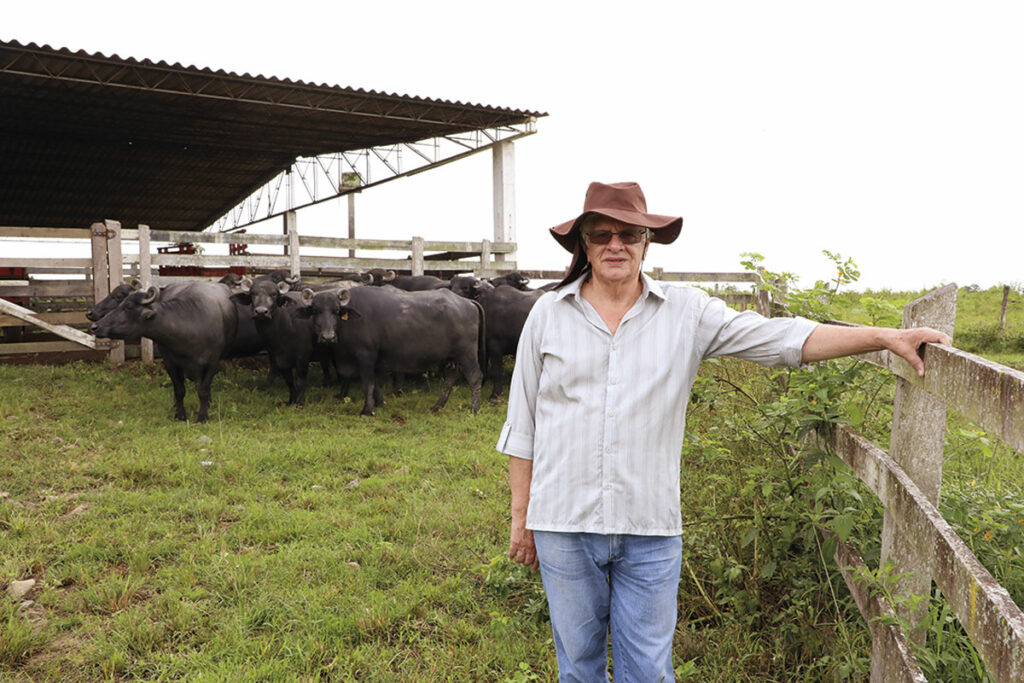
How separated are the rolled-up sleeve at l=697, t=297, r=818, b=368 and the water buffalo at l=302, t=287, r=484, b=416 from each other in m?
6.69

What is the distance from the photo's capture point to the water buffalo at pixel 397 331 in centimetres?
896

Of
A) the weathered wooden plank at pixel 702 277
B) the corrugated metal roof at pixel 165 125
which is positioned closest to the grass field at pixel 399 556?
the corrugated metal roof at pixel 165 125

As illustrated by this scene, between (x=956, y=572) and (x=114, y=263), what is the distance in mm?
11711

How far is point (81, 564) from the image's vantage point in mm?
4465

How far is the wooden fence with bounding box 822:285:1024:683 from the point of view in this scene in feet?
5.45

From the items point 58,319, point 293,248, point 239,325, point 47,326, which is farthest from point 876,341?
point 293,248

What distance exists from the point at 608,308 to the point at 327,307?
6910 millimetres

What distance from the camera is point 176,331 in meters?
8.40

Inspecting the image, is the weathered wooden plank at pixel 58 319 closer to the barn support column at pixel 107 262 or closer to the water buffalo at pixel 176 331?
the barn support column at pixel 107 262

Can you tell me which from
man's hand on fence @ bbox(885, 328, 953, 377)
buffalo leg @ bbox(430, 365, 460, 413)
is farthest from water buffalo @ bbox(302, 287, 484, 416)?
man's hand on fence @ bbox(885, 328, 953, 377)

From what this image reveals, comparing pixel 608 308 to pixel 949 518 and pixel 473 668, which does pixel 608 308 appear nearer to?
pixel 949 518

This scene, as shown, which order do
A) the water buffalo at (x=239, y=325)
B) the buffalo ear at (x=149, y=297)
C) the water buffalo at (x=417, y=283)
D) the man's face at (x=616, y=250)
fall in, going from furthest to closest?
the water buffalo at (x=417, y=283) → the water buffalo at (x=239, y=325) → the buffalo ear at (x=149, y=297) → the man's face at (x=616, y=250)

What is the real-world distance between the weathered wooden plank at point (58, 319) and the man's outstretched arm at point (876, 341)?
11226mm

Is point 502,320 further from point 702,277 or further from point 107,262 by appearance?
point 702,277
